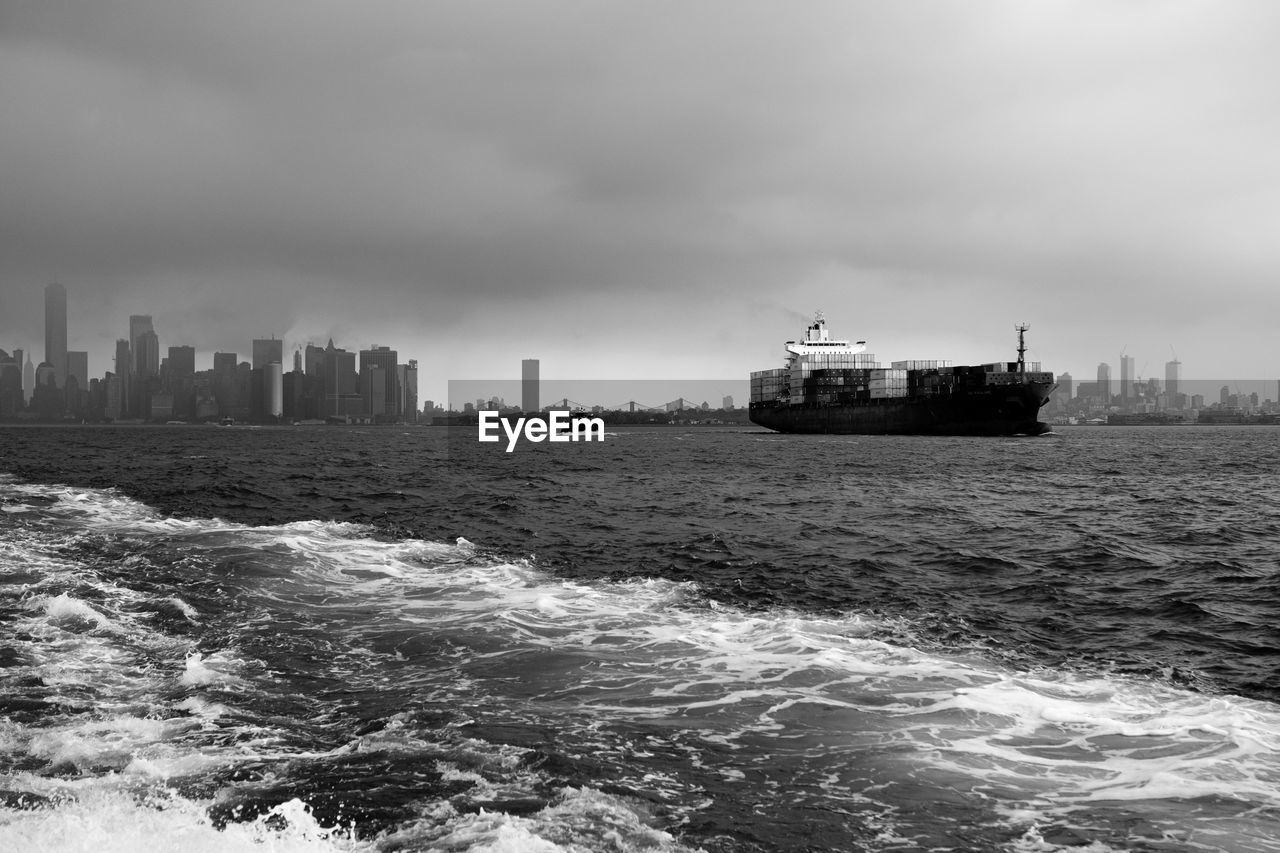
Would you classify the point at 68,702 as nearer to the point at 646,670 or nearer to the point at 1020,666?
→ the point at 646,670

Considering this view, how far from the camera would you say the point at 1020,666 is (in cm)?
1022

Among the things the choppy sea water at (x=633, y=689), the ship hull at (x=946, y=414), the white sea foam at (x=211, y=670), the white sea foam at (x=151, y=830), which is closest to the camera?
the white sea foam at (x=151, y=830)

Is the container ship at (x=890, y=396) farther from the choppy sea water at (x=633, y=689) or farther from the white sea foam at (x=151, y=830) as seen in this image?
the white sea foam at (x=151, y=830)

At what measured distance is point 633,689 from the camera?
29.7ft

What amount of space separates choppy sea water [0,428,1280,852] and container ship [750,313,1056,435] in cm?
7394

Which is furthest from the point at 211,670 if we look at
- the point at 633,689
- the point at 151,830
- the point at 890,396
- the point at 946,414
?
the point at 890,396

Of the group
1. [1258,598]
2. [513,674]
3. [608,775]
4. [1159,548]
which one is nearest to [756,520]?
[1159,548]

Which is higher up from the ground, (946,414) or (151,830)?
(946,414)

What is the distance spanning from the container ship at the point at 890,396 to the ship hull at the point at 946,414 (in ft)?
0.34

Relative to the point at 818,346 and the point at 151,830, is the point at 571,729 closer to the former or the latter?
the point at 151,830

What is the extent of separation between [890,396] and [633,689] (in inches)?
4155

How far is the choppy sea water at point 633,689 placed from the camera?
5.88 meters

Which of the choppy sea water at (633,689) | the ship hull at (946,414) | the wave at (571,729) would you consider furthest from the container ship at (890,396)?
the wave at (571,729)

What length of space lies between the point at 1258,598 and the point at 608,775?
44.5ft
